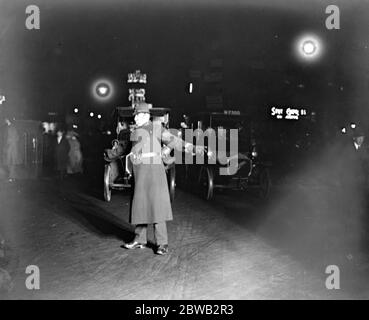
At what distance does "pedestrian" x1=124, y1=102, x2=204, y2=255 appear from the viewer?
5902mm

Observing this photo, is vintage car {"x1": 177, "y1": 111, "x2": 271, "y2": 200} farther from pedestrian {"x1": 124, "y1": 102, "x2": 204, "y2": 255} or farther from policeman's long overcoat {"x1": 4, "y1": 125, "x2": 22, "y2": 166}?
policeman's long overcoat {"x1": 4, "y1": 125, "x2": 22, "y2": 166}

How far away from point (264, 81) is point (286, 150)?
660cm

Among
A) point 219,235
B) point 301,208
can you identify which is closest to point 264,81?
point 301,208

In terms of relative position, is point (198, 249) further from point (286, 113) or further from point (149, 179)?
point (286, 113)

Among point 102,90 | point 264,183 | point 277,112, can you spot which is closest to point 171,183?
point 264,183

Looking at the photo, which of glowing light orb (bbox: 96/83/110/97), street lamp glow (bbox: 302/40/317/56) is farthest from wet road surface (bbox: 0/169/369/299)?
glowing light orb (bbox: 96/83/110/97)

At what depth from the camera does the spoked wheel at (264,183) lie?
432 inches

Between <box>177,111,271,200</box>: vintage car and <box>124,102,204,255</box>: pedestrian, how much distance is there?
4.36 metres

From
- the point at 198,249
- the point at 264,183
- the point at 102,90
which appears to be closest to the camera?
the point at 198,249

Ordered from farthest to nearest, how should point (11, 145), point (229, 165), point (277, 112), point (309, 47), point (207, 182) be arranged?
1. point (277, 112)
2. point (309, 47)
3. point (11, 145)
4. point (229, 165)
5. point (207, 182)

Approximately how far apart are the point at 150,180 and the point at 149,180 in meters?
0.01

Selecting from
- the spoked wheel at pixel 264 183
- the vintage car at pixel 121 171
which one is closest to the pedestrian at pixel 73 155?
the vintage car at pixel 121 171

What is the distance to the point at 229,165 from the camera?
36.2 ft

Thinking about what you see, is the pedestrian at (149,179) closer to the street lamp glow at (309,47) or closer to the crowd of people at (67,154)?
the street lamp glow at (309,47)
